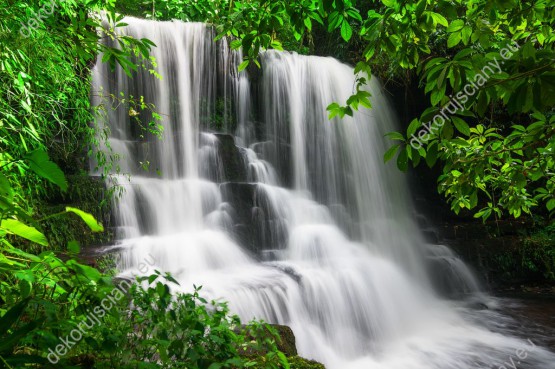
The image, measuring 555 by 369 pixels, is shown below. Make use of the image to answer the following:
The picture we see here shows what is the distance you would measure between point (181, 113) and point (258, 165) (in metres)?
2.05

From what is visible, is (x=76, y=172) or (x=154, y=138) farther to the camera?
(x=154, y=138)

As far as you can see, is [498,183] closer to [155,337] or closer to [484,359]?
[155,337]

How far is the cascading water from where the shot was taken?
197 inches

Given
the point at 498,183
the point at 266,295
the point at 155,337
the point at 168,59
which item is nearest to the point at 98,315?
the point at 155,337

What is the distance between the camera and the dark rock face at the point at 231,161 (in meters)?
7.77

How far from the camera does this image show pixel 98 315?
148 centimetres

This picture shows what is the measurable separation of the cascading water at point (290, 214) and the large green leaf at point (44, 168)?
345 centimetres

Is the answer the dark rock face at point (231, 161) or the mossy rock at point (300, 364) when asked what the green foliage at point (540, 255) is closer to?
the dark rock face at point (231, 161)

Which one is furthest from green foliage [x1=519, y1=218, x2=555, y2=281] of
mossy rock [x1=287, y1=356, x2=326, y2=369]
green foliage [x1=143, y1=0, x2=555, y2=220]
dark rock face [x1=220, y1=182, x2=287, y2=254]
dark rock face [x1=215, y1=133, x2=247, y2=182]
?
mossy rock [x1=287, y1=356, x2=326, y2=369]

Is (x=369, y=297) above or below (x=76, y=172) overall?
below

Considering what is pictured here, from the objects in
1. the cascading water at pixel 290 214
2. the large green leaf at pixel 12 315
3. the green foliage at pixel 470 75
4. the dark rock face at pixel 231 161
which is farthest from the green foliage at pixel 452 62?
the dark rock face at pixel 231 161

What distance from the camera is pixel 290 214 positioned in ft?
25.1

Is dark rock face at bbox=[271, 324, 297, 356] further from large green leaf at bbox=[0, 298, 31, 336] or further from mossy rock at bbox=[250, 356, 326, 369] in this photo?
large green leaf at bbox=[0, 298, 31, 336]

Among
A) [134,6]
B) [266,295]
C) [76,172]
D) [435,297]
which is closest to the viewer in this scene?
[266,295]
